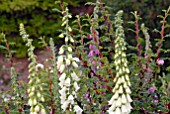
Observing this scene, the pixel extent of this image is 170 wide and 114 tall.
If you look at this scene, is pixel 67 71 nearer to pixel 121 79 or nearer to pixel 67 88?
pixel 67 88

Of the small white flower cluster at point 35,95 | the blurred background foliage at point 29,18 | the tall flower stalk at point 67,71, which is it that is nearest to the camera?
the small white flower cluster at point 35,95

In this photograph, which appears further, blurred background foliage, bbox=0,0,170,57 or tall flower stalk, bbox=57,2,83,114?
blurred background foliage, bbox=0,0,170,57

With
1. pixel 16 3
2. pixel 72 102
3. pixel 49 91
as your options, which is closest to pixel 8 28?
pixel 16 3

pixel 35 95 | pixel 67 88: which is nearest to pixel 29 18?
pixel 67 88

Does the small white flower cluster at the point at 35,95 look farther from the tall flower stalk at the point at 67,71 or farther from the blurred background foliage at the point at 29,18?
the blurred background foliage at the point at 29,18

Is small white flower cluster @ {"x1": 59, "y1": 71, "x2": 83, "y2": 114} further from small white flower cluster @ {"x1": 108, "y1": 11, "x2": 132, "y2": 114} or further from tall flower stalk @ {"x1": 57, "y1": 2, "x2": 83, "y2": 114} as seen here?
small white flower cluster @ {"x1": 108, "y1": 11, "x2": 132, "y2": 114}

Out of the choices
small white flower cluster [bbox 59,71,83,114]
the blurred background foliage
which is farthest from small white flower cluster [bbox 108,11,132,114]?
the blurred background foliage

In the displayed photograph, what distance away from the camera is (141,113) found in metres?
2.55

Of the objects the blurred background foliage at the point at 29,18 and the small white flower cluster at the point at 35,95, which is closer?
the small white flower cluster at the point at 35,95

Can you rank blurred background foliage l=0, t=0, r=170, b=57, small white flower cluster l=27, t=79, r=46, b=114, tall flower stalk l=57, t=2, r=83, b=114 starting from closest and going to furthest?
1. small white flower cluster l=27, t=79, r=46, b=114
2. tall flower stalk l=57, t=2, r=83, b=114
3. blurred background foliage l=0, t=0, r=170, b=57

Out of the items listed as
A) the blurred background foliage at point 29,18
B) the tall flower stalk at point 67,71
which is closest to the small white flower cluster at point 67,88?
the tall flower stalk at point 67,71

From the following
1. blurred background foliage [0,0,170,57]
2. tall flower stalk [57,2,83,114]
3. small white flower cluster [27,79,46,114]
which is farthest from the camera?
blurred background foliage [0,0,170,57]

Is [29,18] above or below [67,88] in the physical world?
above

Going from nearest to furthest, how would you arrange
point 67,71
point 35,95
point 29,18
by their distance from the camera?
point 35,95 < point 67,71 < point 29,18
